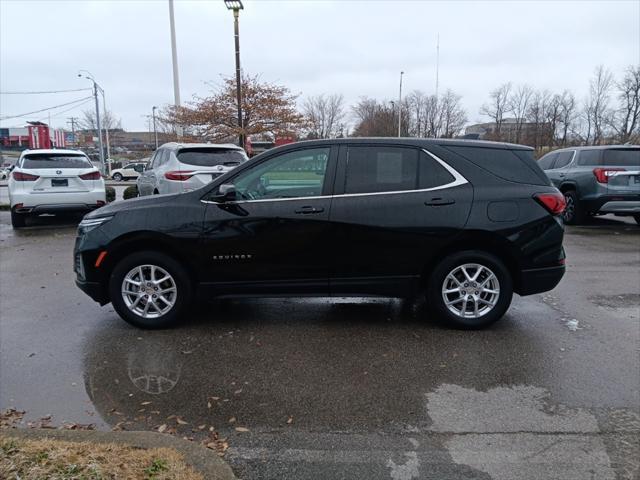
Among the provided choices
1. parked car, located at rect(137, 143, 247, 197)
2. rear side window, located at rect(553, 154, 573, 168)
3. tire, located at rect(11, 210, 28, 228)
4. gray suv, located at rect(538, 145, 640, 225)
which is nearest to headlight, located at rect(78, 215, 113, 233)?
parked car, located at rect(137, 143, 247, 197)

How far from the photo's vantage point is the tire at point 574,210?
11534 millimetres

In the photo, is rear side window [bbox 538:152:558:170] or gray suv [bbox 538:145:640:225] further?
rear side window [bbox 538:152:558:170]

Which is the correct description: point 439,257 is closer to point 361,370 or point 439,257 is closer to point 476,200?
point 476,200

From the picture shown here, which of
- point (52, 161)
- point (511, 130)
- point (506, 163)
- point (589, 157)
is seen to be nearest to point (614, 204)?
point (589, 157)

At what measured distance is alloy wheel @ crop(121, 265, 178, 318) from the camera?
15.7ft

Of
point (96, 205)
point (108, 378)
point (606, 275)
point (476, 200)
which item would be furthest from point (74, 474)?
point (96, 205)

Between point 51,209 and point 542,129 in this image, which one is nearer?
point 51,209

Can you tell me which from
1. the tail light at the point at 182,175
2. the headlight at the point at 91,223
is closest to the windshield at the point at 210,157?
the tail light at the point at 182,175

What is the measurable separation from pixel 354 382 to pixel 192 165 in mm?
7189

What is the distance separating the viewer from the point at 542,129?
5409 cm

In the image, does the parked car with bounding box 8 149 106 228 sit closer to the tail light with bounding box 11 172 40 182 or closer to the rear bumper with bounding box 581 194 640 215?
the tail light with bounding box 11 172 40 182

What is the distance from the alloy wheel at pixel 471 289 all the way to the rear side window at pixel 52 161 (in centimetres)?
919

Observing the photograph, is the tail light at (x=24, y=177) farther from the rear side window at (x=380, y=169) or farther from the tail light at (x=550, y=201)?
the tail light at (x=550, y=201)

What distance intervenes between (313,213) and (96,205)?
7978mm
